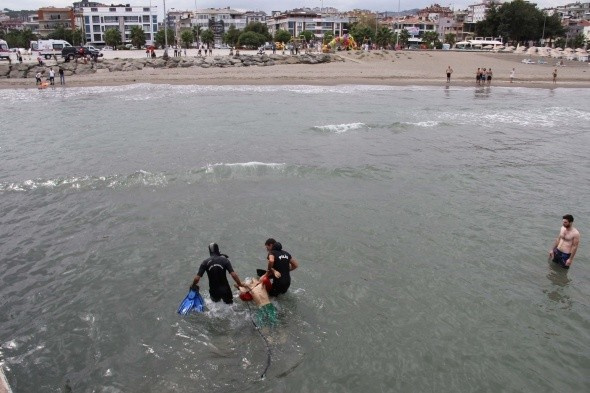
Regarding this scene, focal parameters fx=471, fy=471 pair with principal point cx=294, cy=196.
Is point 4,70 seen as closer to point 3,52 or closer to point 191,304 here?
point 3,52

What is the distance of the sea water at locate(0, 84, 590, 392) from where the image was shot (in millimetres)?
7750

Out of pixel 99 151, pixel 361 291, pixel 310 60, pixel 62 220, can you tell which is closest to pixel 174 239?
pixel 62 220

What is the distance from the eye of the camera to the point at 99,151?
835 inches

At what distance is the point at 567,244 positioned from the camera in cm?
1045

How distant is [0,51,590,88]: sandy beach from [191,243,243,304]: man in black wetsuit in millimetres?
42027

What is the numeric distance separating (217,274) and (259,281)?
2.75 ft

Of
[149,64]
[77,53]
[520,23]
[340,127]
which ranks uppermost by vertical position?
[520,23]

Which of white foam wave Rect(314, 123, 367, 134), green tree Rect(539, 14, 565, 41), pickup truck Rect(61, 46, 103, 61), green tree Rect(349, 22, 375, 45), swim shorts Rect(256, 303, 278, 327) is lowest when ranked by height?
swim shorts Rect(256, 303, 278, 327)

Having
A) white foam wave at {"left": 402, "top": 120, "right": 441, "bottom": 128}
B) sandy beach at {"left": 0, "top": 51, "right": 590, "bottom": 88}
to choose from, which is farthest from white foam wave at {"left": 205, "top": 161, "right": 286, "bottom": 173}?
sandy beach at {"left": 0, "top": 51, "right": 590, "bottom": 88}

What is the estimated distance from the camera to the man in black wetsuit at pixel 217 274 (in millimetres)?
8602

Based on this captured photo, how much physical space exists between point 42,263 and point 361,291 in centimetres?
741

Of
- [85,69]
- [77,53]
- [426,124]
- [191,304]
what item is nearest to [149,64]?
[85,69]

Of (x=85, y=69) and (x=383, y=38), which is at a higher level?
(x=383, y=38)

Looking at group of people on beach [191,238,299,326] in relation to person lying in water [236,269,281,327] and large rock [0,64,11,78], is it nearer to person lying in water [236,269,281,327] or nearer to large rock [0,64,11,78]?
person lying in water [236,269,281,327]
